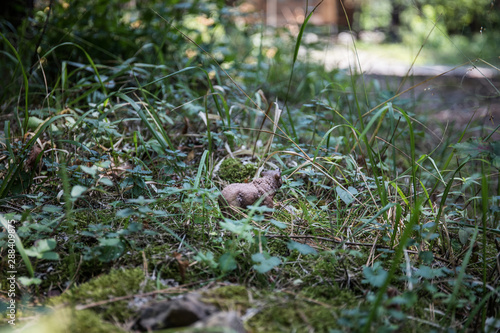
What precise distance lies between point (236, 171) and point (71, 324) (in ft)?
3.49

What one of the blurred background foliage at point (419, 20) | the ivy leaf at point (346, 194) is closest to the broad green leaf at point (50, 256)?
the ivy leaf at point (346, 194)

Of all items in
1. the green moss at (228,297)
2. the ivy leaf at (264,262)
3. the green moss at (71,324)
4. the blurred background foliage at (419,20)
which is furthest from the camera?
the blurred background foliage at (419,20)

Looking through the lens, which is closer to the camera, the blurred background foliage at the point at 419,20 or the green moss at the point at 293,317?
the green moss at the point at 293,317

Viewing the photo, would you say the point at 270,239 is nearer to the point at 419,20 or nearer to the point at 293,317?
the point at 293,317

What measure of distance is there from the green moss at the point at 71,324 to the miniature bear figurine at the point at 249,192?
2.07 ft

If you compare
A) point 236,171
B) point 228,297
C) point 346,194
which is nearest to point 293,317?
point 228,297

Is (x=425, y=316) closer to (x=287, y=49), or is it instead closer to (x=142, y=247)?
(x=142, y=247)

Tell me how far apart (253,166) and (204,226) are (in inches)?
21.0

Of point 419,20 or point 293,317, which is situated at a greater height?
point 419,20

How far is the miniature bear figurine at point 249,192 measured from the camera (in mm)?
1514

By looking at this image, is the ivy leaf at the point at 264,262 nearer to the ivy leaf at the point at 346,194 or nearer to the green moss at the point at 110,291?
the green moss at the point at 110,291

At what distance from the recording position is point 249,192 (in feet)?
4.99

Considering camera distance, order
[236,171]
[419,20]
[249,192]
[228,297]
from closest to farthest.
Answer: [228,297], [249,192], [236,171], [419,20]

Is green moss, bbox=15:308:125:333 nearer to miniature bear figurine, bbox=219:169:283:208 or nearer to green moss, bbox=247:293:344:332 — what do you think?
green moss, bbox=247:293:344:332
